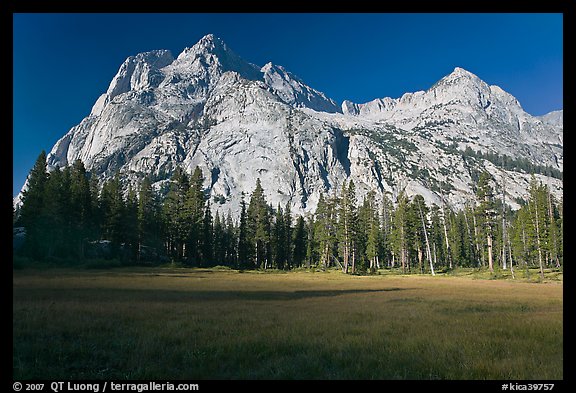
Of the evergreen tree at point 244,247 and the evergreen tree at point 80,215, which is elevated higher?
the evergreen tree at point 80,215

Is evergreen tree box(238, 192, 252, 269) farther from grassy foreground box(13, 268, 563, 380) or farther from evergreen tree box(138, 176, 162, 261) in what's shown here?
grassy foreground box(13, 268, 563, 380)

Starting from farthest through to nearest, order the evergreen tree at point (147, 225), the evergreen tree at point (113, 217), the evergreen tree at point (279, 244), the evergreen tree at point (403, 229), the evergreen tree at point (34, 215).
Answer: the evergreen tree at point (279, 244) → the evergreen tree at point (403, 229) → the evergreen tree at point (147, 225) → the evergreen tree at point (113, 217) → the evergreen tree at point (34, 215)

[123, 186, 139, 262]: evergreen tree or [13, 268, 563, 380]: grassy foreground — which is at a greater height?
[123, 186, 139, 262]: evergreen tree

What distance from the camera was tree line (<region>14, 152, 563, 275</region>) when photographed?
1961 inches

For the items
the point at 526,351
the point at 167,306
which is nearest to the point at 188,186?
the point at 167,306

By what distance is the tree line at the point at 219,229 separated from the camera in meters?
49.8

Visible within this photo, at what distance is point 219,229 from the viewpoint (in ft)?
320

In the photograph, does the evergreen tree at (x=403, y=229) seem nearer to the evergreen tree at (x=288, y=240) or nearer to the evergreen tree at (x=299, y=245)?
the evergreen tree at (x=299, y=245)

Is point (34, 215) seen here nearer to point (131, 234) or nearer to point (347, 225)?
point (131, 234)

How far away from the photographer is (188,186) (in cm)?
7531

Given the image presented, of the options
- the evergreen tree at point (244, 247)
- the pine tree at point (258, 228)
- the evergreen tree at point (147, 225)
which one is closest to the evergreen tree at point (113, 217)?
the evergreen tree at point (147, 225)

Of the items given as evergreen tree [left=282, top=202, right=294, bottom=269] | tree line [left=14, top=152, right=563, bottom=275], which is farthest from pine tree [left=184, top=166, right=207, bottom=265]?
evergreen tree [left=282, top=202, right=294, bottom=269]
